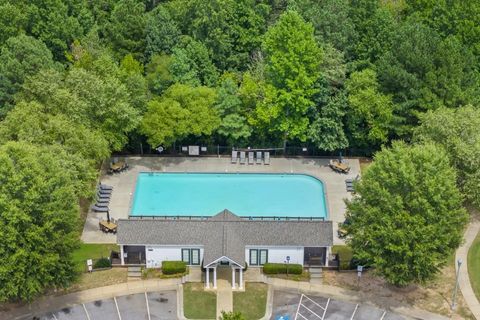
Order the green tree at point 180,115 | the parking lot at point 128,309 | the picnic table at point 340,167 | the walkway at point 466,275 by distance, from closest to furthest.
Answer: the parking lot at point 128,309
the walkway at point 466,275
the green tree at point 180,115
the picnic table at point 340,167

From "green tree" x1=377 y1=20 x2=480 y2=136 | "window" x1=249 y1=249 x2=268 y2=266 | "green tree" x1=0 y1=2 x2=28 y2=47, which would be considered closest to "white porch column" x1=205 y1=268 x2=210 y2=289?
"window" x1=249 y1=249 x2=268 y2=266

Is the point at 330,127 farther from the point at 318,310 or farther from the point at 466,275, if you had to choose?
the point at 318,310

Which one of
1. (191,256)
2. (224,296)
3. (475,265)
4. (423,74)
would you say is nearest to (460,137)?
(423,74)

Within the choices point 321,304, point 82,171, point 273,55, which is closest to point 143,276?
point 82,171

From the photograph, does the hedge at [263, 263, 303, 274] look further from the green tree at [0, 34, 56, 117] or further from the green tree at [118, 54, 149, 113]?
the green tree at [0, 34, 56, 117]

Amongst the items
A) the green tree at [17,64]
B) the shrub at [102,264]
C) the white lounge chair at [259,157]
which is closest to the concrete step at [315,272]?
the shrub at [102,264]

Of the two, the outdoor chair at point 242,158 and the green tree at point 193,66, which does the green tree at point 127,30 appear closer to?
the green tree at point 193,66
